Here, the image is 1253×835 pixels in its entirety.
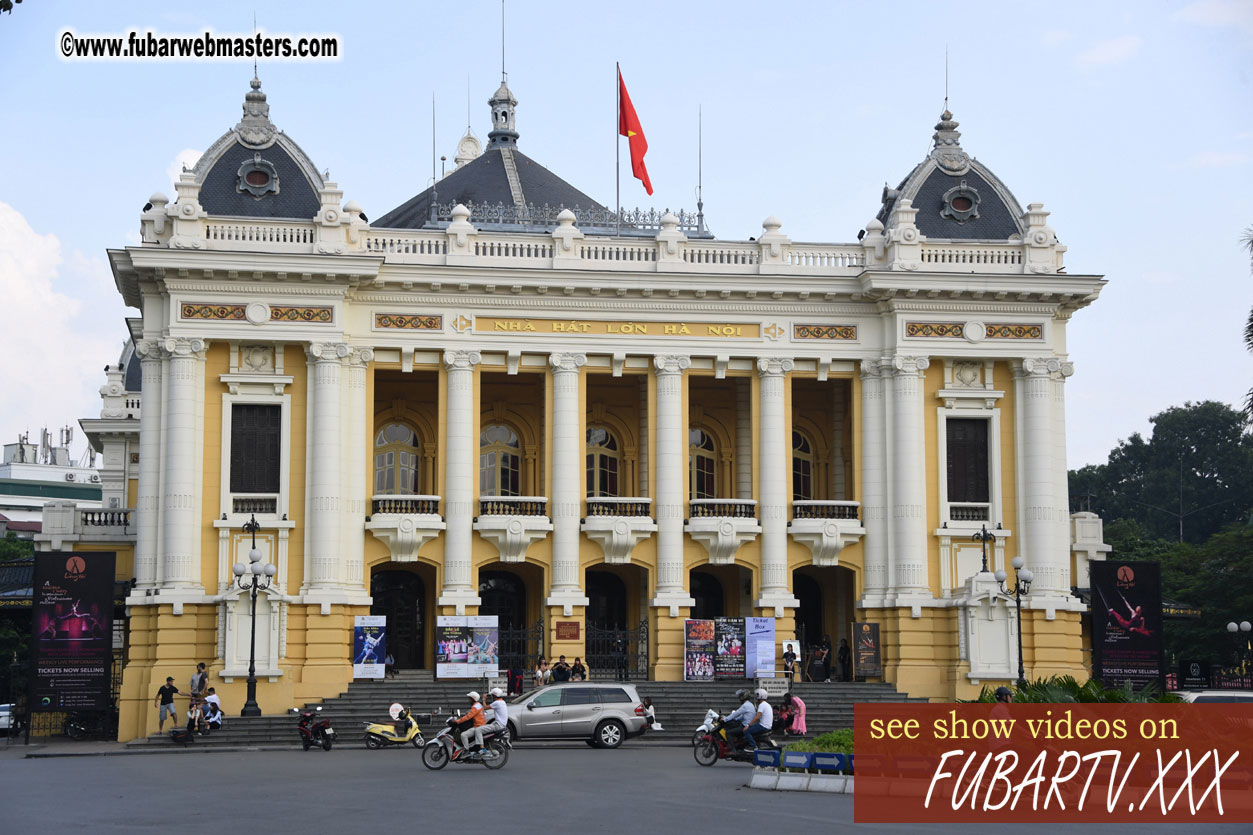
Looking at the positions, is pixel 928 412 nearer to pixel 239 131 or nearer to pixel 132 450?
pixel 239 131

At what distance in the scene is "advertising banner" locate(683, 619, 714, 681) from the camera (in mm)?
44500

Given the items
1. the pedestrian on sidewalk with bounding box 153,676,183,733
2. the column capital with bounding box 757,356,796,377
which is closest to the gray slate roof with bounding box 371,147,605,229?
the column capital with bounding box 757,356,796,377

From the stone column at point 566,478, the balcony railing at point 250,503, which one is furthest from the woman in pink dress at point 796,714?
the balcony railing at point 250,503

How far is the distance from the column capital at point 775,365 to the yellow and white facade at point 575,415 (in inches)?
7.8

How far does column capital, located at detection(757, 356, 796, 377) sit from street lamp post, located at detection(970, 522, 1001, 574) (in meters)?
7.00

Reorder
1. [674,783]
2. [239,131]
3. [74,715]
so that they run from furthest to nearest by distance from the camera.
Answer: [239,131], [74,715], [674,783]

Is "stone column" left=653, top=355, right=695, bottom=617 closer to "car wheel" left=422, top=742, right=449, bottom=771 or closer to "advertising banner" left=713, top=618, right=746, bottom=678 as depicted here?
"advertising banner" left=713, top=618, right=746, bottom=678

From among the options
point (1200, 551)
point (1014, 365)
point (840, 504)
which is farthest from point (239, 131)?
point (1200, 551)

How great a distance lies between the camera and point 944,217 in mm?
48469

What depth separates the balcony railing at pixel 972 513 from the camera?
152ft

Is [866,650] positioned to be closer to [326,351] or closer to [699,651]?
[699,651]

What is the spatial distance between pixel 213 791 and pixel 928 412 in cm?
2638

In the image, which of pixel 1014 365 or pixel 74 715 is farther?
pixel 1014 365

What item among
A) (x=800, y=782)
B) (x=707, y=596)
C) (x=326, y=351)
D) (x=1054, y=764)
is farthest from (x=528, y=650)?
(x=1054, y=764)
